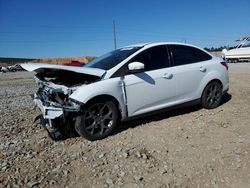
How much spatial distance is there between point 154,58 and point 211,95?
1.86 metres

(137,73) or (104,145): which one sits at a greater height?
(137,73)

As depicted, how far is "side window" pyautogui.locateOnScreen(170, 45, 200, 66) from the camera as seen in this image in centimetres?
557

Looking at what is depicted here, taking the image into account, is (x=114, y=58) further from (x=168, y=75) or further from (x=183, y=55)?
(x=183, y=55)

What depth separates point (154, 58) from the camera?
208 inches

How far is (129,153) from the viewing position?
402cm

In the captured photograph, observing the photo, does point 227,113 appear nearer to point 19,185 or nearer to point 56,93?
point 56,93

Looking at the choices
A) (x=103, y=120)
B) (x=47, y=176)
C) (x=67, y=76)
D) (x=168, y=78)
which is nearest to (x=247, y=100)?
(x=168, y=78)

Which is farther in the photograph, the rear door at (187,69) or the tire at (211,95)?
the tire at (211,95)

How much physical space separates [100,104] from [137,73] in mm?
952

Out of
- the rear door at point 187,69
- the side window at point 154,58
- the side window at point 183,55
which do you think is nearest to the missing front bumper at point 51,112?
the side window at point 154,58

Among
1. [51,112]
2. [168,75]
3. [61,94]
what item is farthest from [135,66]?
[51,112]

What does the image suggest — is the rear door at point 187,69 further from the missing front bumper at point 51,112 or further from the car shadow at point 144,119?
the missing front bumper at point 51,112

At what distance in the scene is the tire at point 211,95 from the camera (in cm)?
605

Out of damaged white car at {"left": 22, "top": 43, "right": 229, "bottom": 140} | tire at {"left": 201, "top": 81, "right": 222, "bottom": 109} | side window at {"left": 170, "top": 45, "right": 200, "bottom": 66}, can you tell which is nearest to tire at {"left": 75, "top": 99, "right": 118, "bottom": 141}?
damaged white car at {"left": 22, "top": 43, "right": 229, "bottom": 140}
